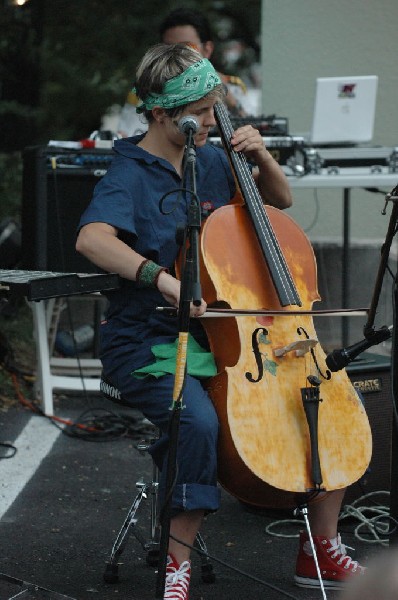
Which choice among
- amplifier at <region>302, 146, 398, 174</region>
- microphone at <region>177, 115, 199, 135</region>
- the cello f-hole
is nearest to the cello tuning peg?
the cello f-hole

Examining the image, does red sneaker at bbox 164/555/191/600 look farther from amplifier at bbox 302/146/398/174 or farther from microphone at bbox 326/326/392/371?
amplifier at bbox 302/146/398/174

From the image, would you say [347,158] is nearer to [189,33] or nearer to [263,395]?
[189,33]

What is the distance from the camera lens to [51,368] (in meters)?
6.07

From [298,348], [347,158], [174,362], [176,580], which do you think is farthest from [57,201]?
[176,580]

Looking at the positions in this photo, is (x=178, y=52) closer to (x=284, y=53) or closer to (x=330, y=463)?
(x=330, y=463)

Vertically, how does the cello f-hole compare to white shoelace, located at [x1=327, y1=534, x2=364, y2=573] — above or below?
above

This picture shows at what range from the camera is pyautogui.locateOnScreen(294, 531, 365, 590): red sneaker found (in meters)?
3.32

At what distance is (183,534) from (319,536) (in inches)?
19.9

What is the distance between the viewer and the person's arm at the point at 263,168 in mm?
3355

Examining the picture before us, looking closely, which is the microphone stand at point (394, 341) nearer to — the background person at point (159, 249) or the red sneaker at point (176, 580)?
the background person at point (159, 249)

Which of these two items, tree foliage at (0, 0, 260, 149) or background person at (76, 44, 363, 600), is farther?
tree foliage at (0, 0, 260, 149)

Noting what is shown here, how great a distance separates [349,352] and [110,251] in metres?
0.75

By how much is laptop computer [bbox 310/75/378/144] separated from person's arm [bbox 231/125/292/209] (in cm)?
244

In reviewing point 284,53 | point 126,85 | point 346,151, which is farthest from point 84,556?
point 126,85
